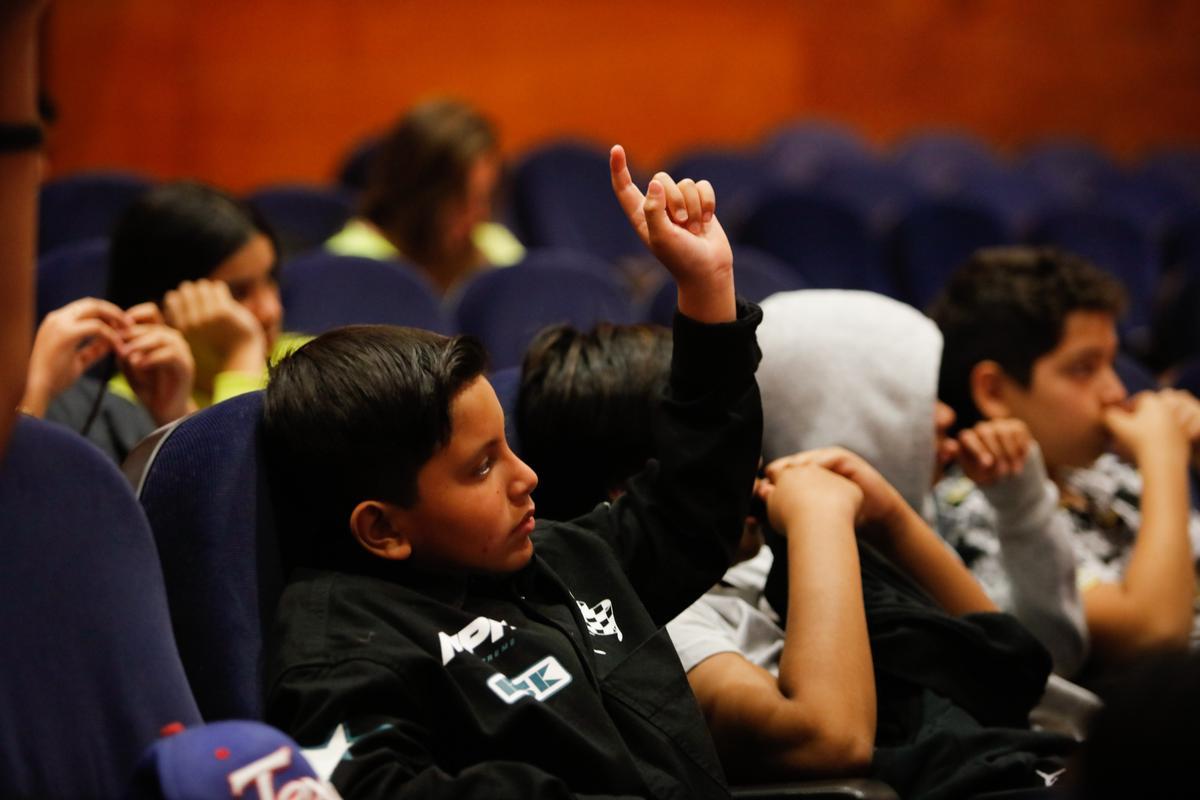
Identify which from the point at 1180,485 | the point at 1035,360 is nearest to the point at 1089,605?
the point at 1180,485

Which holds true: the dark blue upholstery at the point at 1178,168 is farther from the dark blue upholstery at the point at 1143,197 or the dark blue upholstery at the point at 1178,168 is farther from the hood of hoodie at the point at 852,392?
the hood of hoodie at the point at 852,392

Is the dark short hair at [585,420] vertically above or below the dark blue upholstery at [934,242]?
above

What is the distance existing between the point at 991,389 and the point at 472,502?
3.88 feet

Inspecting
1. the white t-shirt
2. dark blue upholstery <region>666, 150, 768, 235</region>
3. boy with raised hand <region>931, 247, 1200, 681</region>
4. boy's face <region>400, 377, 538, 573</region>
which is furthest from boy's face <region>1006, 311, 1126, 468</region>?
dark blue upholstery <region>666, 150, 768, 235</region>

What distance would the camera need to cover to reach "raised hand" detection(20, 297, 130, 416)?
161 centimetres

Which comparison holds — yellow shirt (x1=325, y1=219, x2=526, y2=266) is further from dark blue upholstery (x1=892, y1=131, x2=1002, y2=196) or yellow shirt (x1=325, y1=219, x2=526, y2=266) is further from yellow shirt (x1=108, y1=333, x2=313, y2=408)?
dark blue upholstery (x1=892, y1=131, x2=1002, y2=196)

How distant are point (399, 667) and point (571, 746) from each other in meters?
0.17

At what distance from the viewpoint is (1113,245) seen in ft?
14.5

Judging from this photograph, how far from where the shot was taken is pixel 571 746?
118cm

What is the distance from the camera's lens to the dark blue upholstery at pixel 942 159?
6.00m

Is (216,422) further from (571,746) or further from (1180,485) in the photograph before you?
(1180,485)

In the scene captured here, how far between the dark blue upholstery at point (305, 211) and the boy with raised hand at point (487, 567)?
231 centimetres

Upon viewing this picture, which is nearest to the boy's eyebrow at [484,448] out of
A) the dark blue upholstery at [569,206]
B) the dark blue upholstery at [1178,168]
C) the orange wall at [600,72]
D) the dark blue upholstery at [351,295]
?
the dark blue upholstery at [351,295]

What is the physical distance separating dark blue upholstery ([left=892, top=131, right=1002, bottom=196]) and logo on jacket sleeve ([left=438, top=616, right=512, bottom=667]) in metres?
4.98
